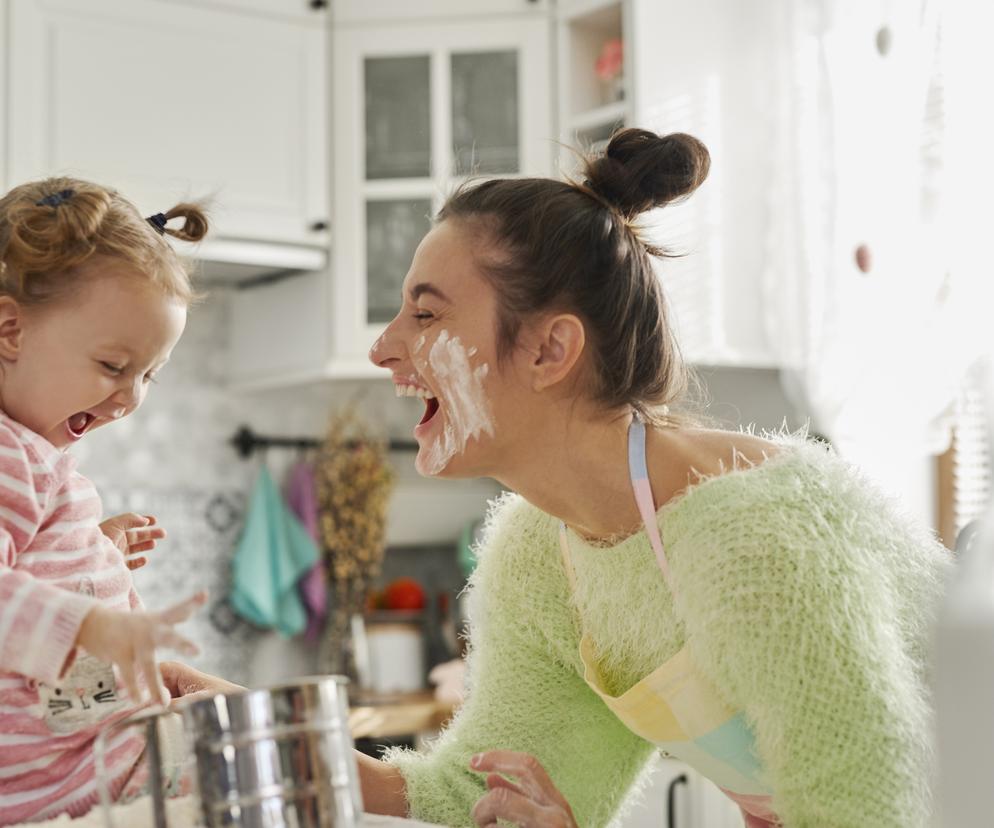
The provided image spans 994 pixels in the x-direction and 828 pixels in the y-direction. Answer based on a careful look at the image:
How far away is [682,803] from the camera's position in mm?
2596

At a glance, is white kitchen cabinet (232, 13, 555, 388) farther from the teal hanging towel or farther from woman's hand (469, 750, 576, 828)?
woman's hand (469, 750, 576, 828)

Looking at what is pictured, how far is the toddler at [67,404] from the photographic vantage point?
988mm

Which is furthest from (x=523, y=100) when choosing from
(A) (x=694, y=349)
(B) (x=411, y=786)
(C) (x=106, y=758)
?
(C) (x=106, y=758)

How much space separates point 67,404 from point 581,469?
0.51 meters

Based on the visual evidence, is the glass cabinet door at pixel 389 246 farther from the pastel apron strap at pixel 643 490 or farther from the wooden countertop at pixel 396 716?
the pastel apron strap at pixel 643 490

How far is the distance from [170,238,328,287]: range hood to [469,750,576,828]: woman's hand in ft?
5.30

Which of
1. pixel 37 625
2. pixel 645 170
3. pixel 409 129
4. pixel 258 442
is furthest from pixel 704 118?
pixel 37 625

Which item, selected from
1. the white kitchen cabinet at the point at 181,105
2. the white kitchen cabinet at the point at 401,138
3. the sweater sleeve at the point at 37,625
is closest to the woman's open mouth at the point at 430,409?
the sweater sleeve at the point at 37,625

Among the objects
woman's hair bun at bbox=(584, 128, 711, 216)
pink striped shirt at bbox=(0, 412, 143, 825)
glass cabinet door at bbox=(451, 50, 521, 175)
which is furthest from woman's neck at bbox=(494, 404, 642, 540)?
glass cabinet door at bbox=(451, 50, 521, 175)

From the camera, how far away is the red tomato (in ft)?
10.2

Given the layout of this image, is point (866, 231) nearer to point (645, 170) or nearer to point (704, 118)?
point (704, 118)

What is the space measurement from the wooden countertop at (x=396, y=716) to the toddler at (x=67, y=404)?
4.98ft

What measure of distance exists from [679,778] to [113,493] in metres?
1.38

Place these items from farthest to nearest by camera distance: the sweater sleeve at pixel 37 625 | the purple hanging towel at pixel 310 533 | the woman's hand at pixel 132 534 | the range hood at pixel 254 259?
the purple hanging towel at pixel 310 533 < the range hood at pixel 254 259 < the woman's hand at pixel 132 534 < the sweater sleeve at pixel 37 625
